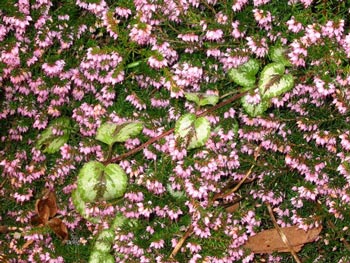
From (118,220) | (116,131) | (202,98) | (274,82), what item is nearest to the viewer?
(274,82)

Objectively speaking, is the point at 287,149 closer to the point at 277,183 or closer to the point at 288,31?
the point at 277,183

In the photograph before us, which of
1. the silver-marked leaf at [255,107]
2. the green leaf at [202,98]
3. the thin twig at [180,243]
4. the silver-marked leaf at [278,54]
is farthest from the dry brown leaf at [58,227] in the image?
the silver-marked leaf at [278,54]

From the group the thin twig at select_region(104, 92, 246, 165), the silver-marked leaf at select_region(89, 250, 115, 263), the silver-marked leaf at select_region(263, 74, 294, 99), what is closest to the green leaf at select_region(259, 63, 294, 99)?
the silver-marked leaf at select_region(263, 74, 294, 99)

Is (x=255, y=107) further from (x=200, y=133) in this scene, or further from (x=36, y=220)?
(x=36, y=220)

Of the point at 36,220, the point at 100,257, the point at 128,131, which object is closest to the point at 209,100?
the point at 128,131

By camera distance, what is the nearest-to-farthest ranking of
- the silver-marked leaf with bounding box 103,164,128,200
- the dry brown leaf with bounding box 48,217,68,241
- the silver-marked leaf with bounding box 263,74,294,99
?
the silver-marked leaf with bounding box 263,74,294,99
the silver-marked leaf with bounding box 103,164,128,200
the dry brown leaf with bounding box 48,217,68,241

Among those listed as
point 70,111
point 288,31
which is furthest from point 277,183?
point 70,111

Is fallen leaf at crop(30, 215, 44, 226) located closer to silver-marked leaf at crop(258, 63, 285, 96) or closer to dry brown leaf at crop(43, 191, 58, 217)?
dry brown leaf at crop(43, 191, 58, 217)
